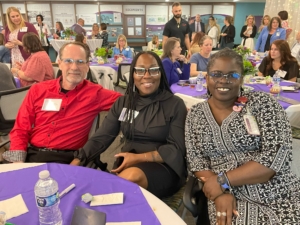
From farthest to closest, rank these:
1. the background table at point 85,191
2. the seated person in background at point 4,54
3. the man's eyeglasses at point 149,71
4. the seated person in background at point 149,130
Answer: the seated person in background at point 4,54 → the man's eyeglasses at point 149,71 → the seated person in background at point 149,130 → the background table at point 85,191

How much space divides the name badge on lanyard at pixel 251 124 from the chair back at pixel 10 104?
2.16 metres

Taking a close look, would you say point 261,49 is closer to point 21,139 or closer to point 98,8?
point 21,139

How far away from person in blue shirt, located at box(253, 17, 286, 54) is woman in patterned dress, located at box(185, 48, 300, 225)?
559cm

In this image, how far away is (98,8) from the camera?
13.9 meters

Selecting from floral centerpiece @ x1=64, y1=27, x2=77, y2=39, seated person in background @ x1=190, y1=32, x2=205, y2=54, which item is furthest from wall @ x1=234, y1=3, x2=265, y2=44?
seated person in background @ x1=190, y1=32, x2=205, y2=54

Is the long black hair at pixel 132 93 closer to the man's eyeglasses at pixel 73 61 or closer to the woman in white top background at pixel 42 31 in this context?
the man's eyeglasses at pixel 73 61

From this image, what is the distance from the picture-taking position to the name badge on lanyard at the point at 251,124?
148 cm

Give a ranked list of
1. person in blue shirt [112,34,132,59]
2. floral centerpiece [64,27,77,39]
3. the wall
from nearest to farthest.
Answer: person in blue shirt [112,34,132,59] → floral centerpiece [64,27,77,39] → the wall

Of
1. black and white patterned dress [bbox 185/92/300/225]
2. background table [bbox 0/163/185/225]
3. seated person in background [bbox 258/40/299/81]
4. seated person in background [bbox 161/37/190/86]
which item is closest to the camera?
background table [bbox 0/163/185/225]

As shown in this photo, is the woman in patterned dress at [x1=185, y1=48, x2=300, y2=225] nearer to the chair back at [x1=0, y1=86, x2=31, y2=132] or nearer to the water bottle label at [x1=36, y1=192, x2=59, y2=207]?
the water bottle label at [x1=36, y1=192, x2=59, y2=207]

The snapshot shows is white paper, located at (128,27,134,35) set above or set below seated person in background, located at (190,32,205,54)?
above

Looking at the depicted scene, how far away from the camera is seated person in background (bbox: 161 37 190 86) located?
356cm

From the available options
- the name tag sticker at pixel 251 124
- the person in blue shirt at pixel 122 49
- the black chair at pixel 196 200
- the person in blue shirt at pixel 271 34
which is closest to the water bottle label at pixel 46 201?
the black chair at pixel 196 200

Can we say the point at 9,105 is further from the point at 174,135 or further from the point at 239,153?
the point at 239,153
